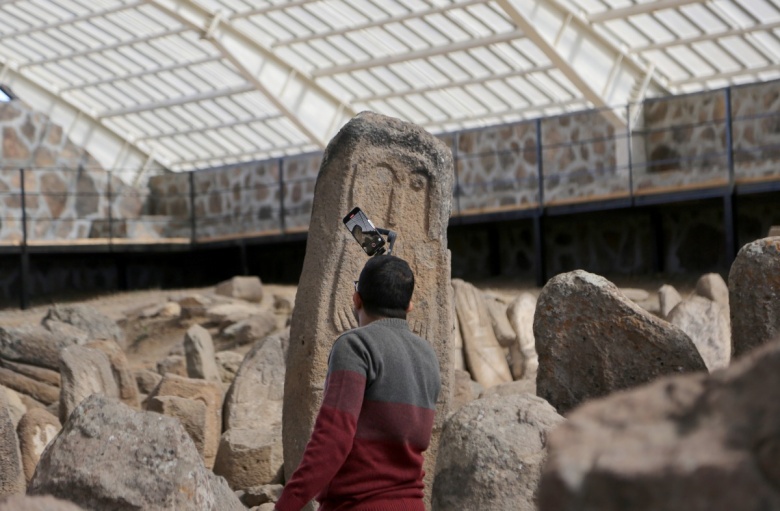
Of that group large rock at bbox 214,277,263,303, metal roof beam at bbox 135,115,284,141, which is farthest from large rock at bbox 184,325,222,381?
metal roof beam at bbox 135,115,284,141

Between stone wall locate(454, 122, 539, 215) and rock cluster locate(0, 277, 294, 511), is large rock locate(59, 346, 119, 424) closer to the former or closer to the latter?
rock cluster locate(0, 277, 294, 511)

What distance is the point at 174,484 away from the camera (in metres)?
4.52

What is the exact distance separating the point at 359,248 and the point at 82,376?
4099 millimetres

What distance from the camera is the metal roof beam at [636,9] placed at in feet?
58.1

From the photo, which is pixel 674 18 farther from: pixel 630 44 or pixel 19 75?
pixel 19 75

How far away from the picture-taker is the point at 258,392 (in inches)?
395

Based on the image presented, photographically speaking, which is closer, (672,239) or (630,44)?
(672,239)

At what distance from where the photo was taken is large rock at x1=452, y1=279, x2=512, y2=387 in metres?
12.5

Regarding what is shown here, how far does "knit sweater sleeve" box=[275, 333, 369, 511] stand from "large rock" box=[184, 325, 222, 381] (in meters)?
8.23

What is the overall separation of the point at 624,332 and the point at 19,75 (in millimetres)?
21069

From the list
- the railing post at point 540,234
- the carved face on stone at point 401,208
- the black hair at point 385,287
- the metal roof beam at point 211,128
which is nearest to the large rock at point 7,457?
the carved face on stone at point 401,208

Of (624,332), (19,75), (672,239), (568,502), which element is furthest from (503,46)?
(568,502)

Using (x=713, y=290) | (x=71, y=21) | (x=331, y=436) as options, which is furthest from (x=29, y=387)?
(x=71, y=21)

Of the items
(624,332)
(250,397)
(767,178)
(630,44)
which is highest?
(630,44)
